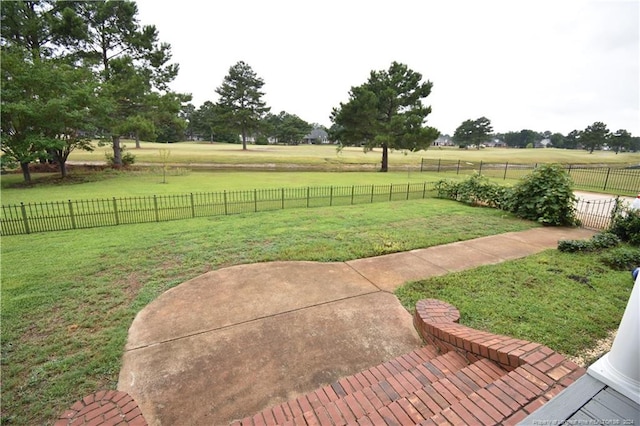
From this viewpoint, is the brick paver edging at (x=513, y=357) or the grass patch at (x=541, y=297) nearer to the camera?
the brick paver edging at (x=513, y=357)

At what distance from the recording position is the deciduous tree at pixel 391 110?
26.8 metres

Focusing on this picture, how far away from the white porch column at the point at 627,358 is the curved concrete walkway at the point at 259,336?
196 cm

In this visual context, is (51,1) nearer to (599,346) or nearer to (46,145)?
(46,145)

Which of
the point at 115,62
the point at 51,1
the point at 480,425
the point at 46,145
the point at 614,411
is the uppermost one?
the point at 51,1

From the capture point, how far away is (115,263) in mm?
6086

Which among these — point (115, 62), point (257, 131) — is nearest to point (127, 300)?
point (115, 62)

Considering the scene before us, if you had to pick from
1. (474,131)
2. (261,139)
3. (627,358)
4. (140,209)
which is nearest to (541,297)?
(627,358)

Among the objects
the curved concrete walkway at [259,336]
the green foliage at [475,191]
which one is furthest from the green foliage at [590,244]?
the green foliage at [475,191]

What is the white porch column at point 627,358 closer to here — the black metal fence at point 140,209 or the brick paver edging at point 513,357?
the brick paver edging at point 513,357

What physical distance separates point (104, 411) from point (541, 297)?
569 cm

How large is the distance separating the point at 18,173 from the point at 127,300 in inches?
1080

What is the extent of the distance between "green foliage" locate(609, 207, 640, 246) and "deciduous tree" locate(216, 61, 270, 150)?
4884cm

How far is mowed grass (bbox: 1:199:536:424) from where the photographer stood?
3.09 meters

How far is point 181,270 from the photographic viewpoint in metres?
5.75
